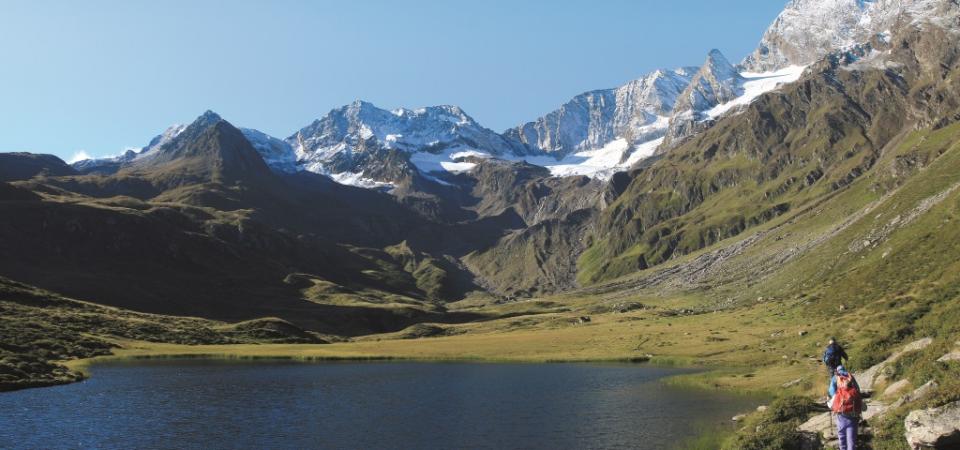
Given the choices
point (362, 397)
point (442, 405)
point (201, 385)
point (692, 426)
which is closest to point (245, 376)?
point (201, 385)

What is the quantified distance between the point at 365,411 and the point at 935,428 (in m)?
58.6

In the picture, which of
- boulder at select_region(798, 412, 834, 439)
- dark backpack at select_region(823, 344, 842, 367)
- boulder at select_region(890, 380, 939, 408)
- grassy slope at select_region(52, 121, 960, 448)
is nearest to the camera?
boulder at select_region(890, 380, 939, 408)

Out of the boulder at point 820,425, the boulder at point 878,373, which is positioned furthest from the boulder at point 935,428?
the boulder at point 878,373

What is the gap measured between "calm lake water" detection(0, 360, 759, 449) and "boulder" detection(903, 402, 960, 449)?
91.0ft

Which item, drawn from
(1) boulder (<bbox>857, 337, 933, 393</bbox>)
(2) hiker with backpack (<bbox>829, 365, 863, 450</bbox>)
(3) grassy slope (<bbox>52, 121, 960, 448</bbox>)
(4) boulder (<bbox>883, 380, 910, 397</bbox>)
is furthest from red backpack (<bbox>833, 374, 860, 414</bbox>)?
(1) boulder (<bbox>857, 337, 933, 393</bbox>)

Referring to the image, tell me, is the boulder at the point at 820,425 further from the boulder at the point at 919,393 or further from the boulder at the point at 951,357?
the boulder at the point at 951,357

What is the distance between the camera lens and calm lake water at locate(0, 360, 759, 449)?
6016cm

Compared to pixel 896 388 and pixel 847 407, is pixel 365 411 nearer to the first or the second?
pixel 896 388

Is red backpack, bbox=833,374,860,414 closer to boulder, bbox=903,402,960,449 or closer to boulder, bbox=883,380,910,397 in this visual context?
boulder, bbox=903,402,960,449

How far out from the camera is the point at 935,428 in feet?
89.7

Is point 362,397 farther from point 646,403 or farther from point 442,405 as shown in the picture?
point 646,403

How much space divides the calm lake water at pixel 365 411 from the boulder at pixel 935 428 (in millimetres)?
27731

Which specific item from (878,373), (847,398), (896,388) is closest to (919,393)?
(896,388)

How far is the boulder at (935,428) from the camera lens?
88.8 feet
